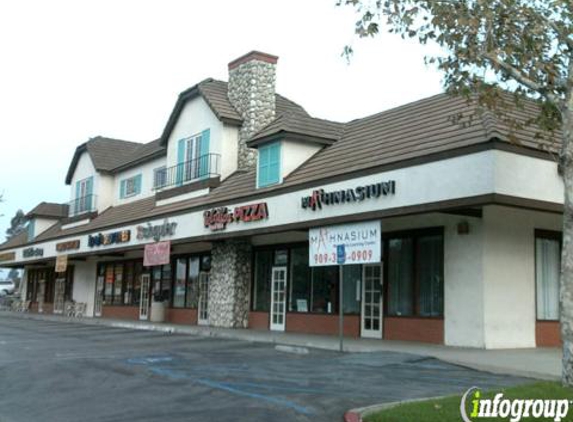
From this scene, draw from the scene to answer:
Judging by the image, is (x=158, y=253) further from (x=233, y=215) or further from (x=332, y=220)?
(x=332, y=220)

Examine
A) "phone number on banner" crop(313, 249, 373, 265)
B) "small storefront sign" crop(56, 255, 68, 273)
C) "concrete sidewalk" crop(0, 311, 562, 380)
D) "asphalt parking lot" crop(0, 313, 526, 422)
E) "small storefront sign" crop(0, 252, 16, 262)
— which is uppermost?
"small storefront sign" crop(0, 252, 16, 262)

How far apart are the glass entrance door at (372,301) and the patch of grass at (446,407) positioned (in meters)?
10.7

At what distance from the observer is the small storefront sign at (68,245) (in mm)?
36312

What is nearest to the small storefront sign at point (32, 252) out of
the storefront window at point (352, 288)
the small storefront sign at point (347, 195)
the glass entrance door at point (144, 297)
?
the glass entrance door at point (144, 297)

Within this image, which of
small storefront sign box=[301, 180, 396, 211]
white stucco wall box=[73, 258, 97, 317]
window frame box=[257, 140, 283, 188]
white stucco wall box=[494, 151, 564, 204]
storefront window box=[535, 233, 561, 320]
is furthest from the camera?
white stucco wall box=[73, 258, 97, 317]

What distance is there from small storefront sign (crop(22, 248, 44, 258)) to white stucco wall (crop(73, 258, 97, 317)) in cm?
227

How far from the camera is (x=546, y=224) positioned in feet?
63.0

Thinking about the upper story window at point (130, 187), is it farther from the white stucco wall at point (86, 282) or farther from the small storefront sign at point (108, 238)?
the white stucco wall at point (86, 282)

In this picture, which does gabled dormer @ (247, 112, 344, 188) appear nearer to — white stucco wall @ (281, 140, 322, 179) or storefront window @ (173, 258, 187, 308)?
white stucco wall @ (281, 140, 322, 179)

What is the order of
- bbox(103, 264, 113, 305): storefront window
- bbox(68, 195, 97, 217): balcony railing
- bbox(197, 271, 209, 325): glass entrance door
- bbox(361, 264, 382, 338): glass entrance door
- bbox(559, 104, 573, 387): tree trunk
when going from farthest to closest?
bbox(68, 195, 97, 217): balcony railing, bbox(103, 264, 113, 305): storefront window, bbox(197, 271, 209, 325): glass entrance door, bbox(361, 264, 382, 338): glass entrance door, bbox(559, 104, 573, 387): tree trunk

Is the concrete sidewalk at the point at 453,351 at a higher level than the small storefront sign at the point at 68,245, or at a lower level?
lower

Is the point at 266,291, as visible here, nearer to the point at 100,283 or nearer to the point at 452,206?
the point at 452,206

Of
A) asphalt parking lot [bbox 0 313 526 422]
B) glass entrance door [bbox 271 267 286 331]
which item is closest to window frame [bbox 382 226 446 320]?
asphalt parking lot [bbox 0 313 526 422]

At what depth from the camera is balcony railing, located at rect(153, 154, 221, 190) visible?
92.5ft
